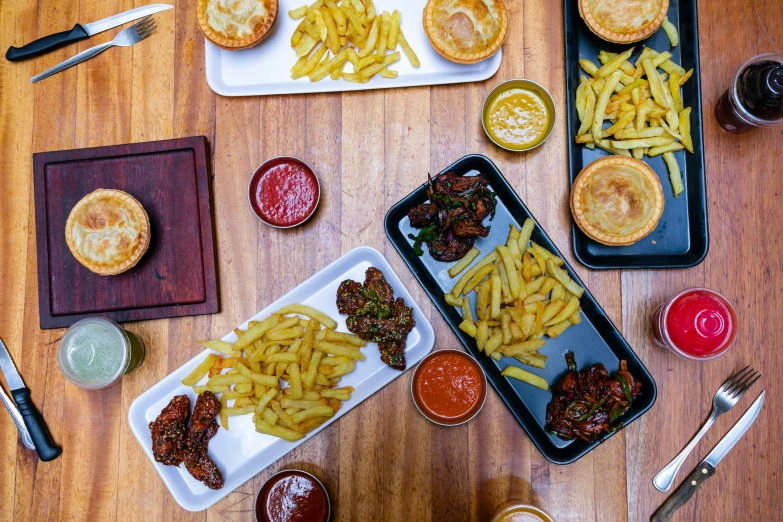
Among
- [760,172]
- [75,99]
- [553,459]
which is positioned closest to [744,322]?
[760,172]

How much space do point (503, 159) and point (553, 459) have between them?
1.59 meters

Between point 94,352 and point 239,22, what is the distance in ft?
6.20

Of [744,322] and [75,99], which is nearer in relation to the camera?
[744,322]

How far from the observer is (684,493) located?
104 inches

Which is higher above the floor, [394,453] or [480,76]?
[480,76]

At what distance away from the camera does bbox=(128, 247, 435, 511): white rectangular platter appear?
2.65 meters

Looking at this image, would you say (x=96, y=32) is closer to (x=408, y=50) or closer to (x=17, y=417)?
(x=408, y=50)

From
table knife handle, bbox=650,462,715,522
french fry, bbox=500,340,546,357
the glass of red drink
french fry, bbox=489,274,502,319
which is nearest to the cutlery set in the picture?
french fry, bbox=489,274,502,319

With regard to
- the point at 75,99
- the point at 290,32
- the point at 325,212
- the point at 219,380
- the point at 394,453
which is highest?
the point at 290,32

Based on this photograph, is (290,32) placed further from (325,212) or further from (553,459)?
(553,459)

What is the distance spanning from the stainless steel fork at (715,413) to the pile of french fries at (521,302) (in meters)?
0.83

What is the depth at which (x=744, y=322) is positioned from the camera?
2.74m

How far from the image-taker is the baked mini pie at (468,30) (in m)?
2.63

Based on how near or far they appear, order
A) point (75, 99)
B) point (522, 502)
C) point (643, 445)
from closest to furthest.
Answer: point (522, 502) < point (643, 445) < point (75, 99)
